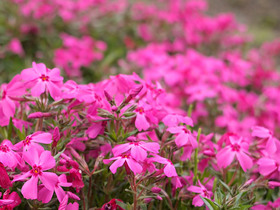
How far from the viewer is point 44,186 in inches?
47.3

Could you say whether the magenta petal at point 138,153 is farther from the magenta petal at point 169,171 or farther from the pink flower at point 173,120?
the pink flower at point 173,120

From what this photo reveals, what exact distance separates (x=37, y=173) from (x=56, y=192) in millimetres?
95

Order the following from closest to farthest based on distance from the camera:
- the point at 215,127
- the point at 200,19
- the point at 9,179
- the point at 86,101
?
the point at 9,179 → the point at 86,101 → the point at 215,127 → the point at 200,19

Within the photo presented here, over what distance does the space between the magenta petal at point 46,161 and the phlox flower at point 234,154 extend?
2.51 ft

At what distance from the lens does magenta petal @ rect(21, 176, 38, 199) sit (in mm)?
1128

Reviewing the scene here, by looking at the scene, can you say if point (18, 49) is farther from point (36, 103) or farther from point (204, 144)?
point (204, 144)

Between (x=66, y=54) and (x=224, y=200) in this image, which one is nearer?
(x=224, y=200)

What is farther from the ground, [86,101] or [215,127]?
[86,101]

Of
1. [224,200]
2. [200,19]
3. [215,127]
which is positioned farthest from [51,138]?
[200,19]

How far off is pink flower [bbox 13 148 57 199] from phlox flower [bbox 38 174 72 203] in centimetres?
4

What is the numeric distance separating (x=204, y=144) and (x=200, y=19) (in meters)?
3.14

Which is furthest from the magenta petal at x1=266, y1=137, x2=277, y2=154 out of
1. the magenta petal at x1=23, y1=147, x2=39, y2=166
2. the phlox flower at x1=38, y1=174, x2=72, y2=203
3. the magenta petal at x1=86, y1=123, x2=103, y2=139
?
the magenta petal at x1=23, y1=147, x2=39, y2=166

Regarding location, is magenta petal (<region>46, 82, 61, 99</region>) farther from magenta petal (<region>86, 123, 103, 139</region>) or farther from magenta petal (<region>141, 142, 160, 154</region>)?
magenta petal (<region>141, 142, 160, 154</region>)

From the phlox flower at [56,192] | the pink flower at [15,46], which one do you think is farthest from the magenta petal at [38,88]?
the pink flower at [15,46]
